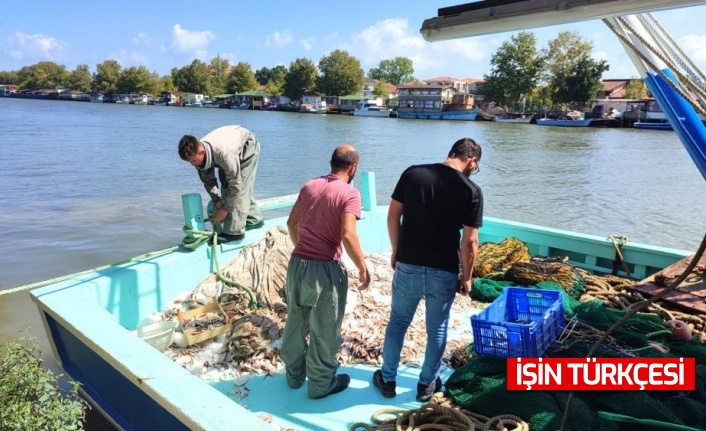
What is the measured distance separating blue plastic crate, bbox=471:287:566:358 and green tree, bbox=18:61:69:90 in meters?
135

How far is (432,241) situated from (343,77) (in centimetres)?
8458

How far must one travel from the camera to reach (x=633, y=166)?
23.7 m

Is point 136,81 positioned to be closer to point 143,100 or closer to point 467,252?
point 143,100

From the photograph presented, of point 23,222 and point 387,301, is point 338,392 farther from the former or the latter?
point 23,222

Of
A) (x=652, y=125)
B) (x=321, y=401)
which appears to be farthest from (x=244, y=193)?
(x=652, y=125)

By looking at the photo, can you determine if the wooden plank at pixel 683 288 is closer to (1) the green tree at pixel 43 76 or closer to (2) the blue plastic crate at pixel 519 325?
(2) the blue plastic crate at pixel 519 325

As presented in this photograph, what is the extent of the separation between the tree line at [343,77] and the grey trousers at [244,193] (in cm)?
6211

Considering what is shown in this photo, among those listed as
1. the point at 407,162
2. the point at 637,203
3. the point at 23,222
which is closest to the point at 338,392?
the point at 23,222

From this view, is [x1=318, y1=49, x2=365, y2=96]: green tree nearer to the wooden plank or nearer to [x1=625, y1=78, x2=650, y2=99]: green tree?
[x1=625, y1=78, x2=650, y2=99]: green tree

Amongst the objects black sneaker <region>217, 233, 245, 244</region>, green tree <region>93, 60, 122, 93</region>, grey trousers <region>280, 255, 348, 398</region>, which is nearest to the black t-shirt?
grey trousers <region>280, 255, 348, 398</region>

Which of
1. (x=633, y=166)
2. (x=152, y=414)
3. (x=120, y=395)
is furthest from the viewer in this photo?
(x=633, y=166)

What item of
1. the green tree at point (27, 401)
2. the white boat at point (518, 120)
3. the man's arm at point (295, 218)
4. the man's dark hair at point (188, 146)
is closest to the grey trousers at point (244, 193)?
the man's dark hair at point (188, 146)

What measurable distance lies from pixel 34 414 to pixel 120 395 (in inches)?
22.2

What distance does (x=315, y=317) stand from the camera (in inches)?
116
